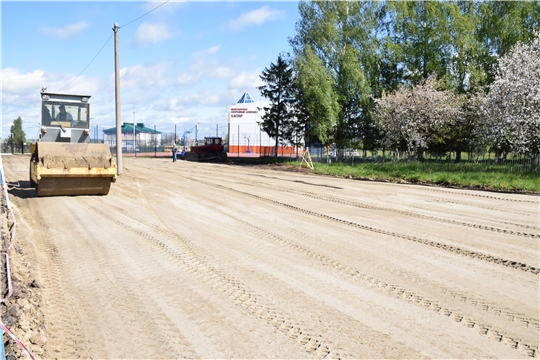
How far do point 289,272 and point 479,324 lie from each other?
2.78 metres

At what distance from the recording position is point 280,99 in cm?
3991

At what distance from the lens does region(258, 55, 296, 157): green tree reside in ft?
129

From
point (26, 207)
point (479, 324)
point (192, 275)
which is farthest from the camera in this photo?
point (26, 207)

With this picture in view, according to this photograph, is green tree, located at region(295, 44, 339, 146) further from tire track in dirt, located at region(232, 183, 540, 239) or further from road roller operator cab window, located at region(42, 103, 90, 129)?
road roller operator cab window, located at region(42, 103, 90, 129)

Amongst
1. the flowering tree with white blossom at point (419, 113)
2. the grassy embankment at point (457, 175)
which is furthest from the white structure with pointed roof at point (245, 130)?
the grassy embankment at point (457, 175)

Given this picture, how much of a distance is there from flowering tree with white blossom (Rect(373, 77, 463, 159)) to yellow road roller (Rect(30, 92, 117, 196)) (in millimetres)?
22816

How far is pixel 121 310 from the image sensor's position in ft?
18.5

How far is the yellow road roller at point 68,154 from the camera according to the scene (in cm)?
1316

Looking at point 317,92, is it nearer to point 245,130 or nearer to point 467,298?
point 245,130

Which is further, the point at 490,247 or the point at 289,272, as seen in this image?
the point at 490,247

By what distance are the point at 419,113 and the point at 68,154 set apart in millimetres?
24813

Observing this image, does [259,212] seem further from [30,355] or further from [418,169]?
[418,169]

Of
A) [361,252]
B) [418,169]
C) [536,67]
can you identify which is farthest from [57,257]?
[536,67]

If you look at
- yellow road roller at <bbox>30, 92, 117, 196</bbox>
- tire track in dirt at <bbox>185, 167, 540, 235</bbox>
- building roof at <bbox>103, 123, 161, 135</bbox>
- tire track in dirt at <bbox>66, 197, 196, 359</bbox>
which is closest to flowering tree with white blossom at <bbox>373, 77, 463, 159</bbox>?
tire track in dirt at <bbox>185, 167, 540, 235</bbox>
